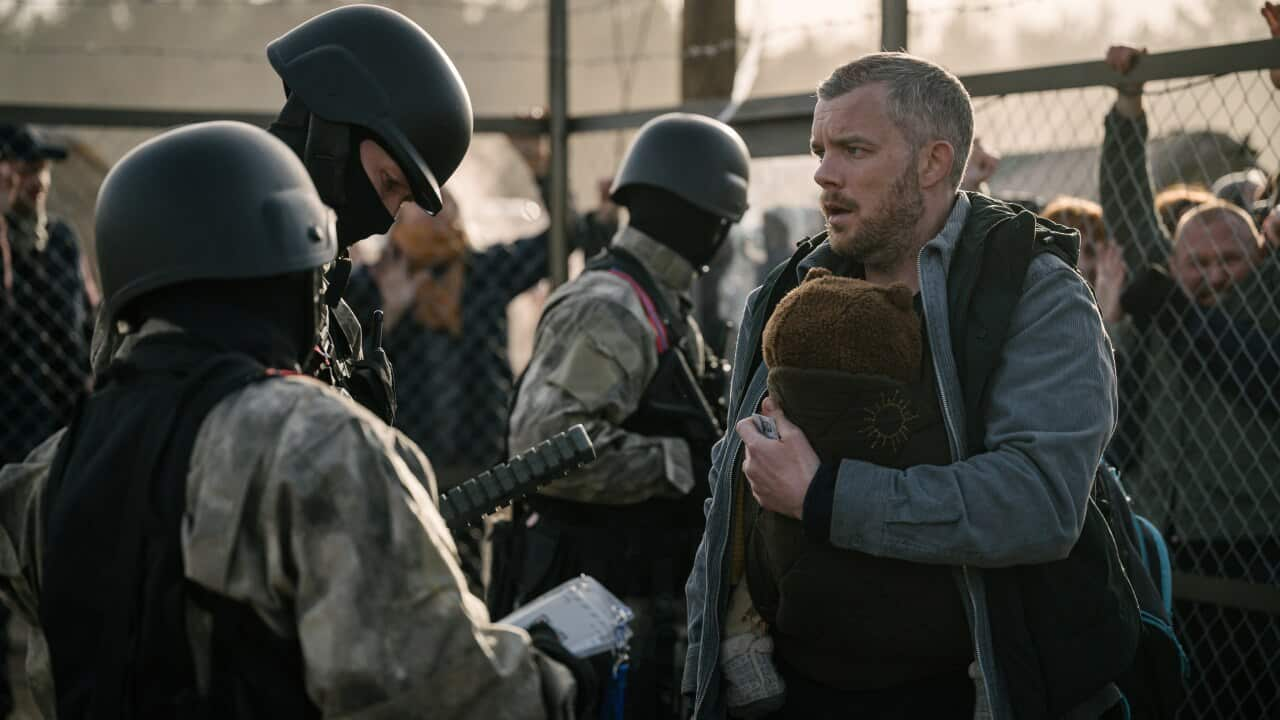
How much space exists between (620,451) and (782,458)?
1.33m

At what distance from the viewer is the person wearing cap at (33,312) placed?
198 inches

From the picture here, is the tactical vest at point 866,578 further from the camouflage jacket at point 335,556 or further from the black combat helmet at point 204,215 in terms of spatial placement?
the black combat helmet at point 204,215

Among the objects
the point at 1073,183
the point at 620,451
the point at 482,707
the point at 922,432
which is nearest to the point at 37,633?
the point at 482,707

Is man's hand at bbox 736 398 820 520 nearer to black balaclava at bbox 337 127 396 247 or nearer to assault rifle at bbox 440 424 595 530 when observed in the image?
assault rifle at bbox 440 424 595 530

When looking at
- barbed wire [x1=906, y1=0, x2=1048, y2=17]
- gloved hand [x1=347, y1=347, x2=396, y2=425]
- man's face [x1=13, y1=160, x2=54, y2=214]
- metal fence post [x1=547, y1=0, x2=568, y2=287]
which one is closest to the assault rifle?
gloved hand [x1=347, y1=347, x2=396, y2=425]

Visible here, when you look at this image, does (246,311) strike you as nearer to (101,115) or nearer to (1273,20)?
(1273,20)

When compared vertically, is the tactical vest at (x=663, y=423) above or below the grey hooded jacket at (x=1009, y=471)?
below

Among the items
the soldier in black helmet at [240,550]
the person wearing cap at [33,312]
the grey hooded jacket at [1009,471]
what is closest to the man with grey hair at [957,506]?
the grey hooded jacket at [1009,471]

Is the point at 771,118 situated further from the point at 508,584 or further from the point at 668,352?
the point at 508,584

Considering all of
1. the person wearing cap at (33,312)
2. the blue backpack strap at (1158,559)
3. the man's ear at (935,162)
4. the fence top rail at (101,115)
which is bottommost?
the person wearing cap at (33,312)

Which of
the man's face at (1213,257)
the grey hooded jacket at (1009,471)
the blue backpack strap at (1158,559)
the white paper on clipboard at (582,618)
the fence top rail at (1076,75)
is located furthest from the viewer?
the man's face at (1213,257)

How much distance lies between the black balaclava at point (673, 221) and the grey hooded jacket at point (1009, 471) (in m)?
1.70

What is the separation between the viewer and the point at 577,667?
173cm

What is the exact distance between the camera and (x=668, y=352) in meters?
3.58
